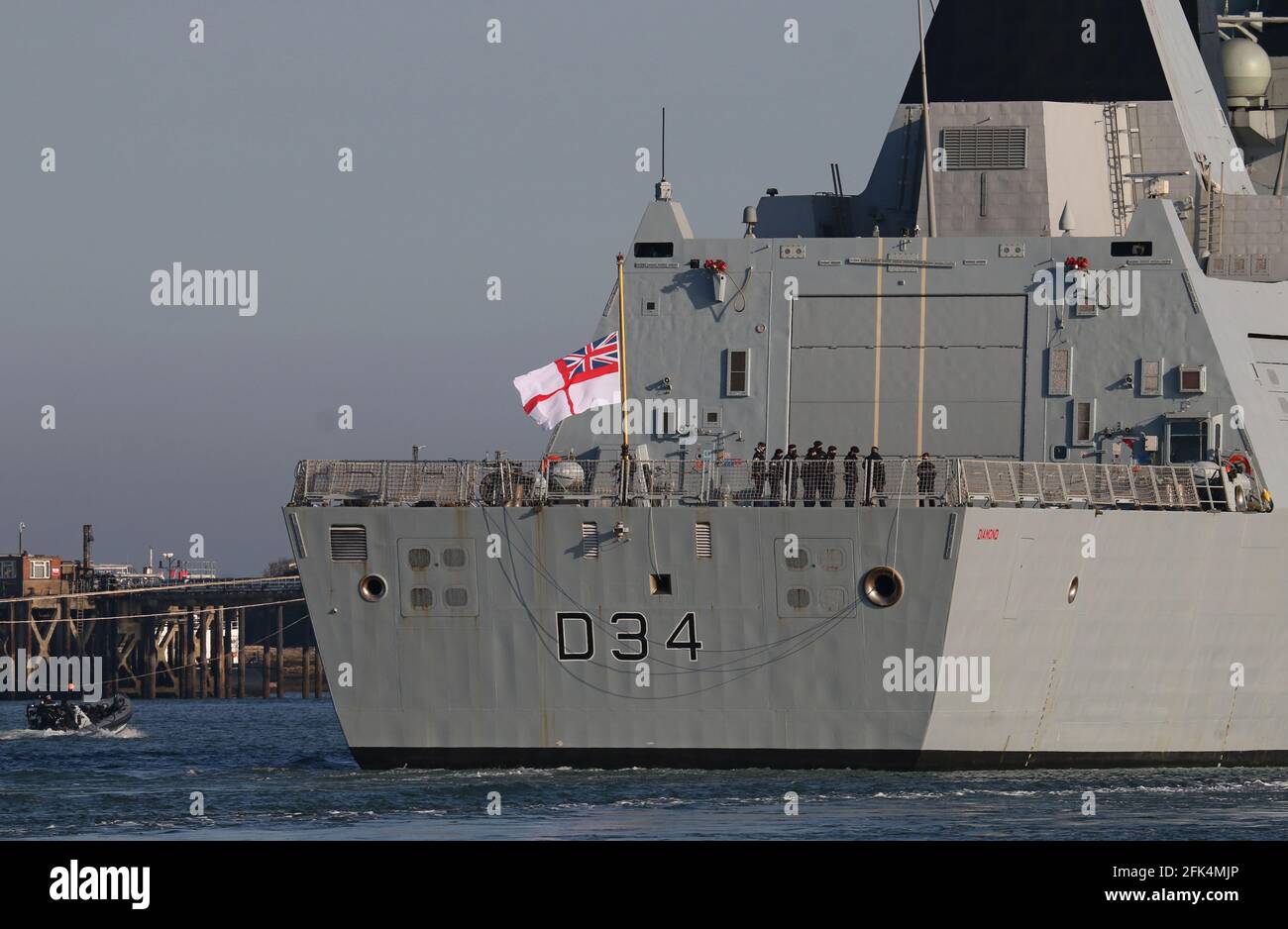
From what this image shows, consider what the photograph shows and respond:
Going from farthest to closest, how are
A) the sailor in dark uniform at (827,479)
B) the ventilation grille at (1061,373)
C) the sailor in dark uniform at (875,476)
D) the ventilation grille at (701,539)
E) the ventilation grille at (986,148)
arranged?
1. the ventilation grille at (986,148)
2. the ventilation grille at (1061,373)
3. the sailor in dark uniform at (827,479)
4. the sailor in dark uniform at (875,476)
5. the ventilation grille at (701,539)

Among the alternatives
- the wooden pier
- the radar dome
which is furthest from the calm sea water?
the wooden pier

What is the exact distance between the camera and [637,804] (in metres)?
26.6

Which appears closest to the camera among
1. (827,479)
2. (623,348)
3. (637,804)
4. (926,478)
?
(637,804)

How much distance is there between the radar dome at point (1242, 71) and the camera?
137ft

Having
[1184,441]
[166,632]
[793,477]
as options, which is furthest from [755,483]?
[166,632]

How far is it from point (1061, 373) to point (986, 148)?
4978 millimetres

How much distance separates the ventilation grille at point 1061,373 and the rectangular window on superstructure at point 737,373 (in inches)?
190

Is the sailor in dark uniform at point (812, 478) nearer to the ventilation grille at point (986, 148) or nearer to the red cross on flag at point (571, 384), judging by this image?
the red cross on flag at point (571, 384)

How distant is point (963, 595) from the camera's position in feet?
94.6

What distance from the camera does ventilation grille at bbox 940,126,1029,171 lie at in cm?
3578

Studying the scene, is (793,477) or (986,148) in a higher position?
(986,148)

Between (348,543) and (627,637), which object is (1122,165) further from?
(348,543)

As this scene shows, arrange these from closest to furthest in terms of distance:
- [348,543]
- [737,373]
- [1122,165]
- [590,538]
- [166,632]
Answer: [590,538] → [348,543] → [737,373] → [1122,165] → [166,632]

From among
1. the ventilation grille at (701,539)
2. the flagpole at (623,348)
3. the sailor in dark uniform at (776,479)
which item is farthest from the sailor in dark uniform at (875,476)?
the flagpole at (623,348)
